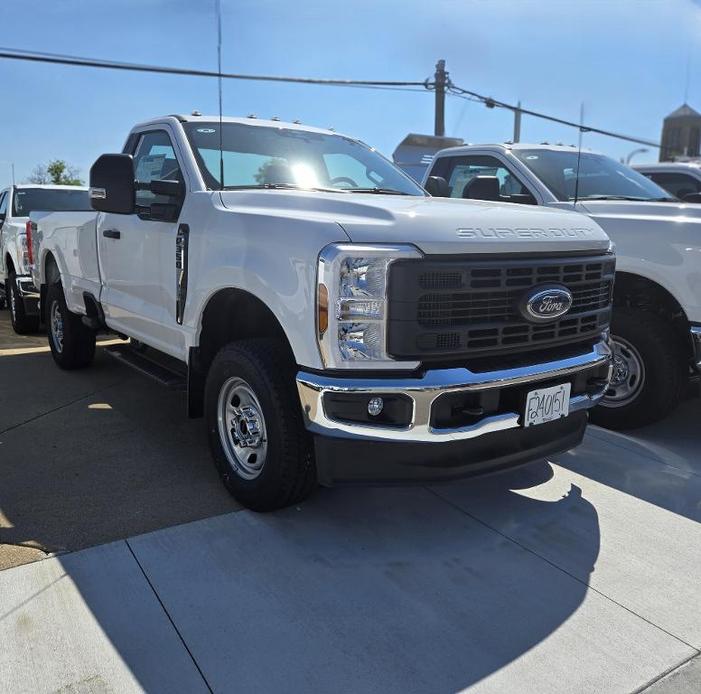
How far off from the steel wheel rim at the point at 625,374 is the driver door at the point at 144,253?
10.1ft

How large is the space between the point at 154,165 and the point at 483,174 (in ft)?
9.83

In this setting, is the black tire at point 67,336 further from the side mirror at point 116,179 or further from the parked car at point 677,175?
the parked car at point 677,175

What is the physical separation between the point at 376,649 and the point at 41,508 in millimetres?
2039

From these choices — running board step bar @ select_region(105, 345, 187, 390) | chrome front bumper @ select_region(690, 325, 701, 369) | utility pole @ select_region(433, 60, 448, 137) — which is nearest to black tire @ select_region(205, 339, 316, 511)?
running board step bar @ select_region(105, 345, 187, 390)

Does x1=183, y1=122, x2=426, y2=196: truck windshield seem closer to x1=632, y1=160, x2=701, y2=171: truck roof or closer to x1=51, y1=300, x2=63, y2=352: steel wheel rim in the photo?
x1=51, y1=300, x2=63, y2=352: steel wheel rim

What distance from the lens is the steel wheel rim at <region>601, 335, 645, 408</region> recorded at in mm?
4895

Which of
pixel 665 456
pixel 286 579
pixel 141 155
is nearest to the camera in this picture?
pixel 286 579

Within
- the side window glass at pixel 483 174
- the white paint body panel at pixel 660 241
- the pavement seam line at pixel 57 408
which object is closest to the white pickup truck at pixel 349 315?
the white paint body panel at pixel 660 241

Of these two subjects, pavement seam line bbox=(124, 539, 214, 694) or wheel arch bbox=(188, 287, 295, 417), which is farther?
wheel arch bbox=(188, 287, 295, 417)

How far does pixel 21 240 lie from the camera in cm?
848

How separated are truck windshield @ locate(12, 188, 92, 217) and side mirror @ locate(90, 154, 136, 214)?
6.11m

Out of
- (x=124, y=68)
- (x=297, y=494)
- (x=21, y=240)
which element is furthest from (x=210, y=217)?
(x=124, y=68)

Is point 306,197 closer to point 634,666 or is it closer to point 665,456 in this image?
point 634,666

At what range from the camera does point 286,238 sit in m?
3.12
